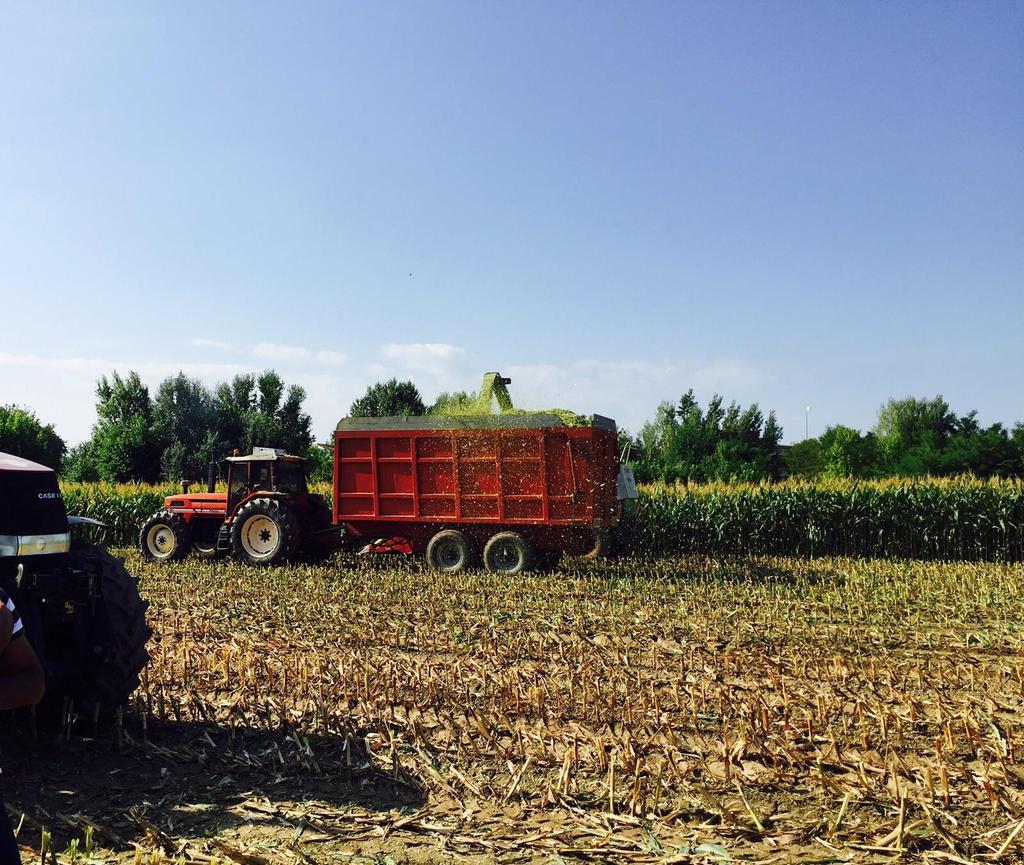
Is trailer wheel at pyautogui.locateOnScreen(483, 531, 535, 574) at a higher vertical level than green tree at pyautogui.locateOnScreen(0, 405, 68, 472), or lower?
lower

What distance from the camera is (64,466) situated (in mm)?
52688

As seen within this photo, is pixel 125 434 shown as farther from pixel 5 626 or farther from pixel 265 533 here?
pixel 5 626

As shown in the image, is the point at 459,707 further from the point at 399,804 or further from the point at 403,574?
the point at 403,574

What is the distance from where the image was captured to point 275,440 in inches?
2002

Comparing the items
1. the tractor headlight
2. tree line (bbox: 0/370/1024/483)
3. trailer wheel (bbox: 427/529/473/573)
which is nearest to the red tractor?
trailer wheel (bbox: 427/529/473/573)

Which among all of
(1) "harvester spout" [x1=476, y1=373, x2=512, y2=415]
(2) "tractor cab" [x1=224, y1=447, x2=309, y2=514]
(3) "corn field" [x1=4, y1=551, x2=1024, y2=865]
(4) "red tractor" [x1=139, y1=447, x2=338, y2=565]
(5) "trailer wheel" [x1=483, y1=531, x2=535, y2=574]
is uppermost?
(1) "harvester spout" [x1=476, y1=373, x2=512, y2=415]

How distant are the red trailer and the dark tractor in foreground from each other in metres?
8.45

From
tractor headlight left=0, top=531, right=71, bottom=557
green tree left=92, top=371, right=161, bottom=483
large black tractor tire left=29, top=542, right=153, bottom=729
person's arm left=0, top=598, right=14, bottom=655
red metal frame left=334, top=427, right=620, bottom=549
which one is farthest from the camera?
green tree left=92, top=371, right=161, bottom=483

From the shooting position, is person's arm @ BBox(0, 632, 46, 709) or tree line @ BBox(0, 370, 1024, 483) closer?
person's arm @ BBox(0, 632, 46, 709)

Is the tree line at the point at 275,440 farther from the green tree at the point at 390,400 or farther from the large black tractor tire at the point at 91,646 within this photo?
the large black tractor tire at the point at 91,646

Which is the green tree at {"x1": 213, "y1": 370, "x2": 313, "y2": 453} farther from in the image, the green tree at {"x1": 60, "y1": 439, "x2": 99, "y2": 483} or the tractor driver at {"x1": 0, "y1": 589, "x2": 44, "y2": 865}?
the tractor driver at {"x1": 0, "y1": 589, "x2": 44, "y2": 865}

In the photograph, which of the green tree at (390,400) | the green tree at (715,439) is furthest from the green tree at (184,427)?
the green tree at (715,439)

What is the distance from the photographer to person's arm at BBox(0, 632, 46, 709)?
2.62 metres

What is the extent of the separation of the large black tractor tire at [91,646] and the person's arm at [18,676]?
9.03 feet
